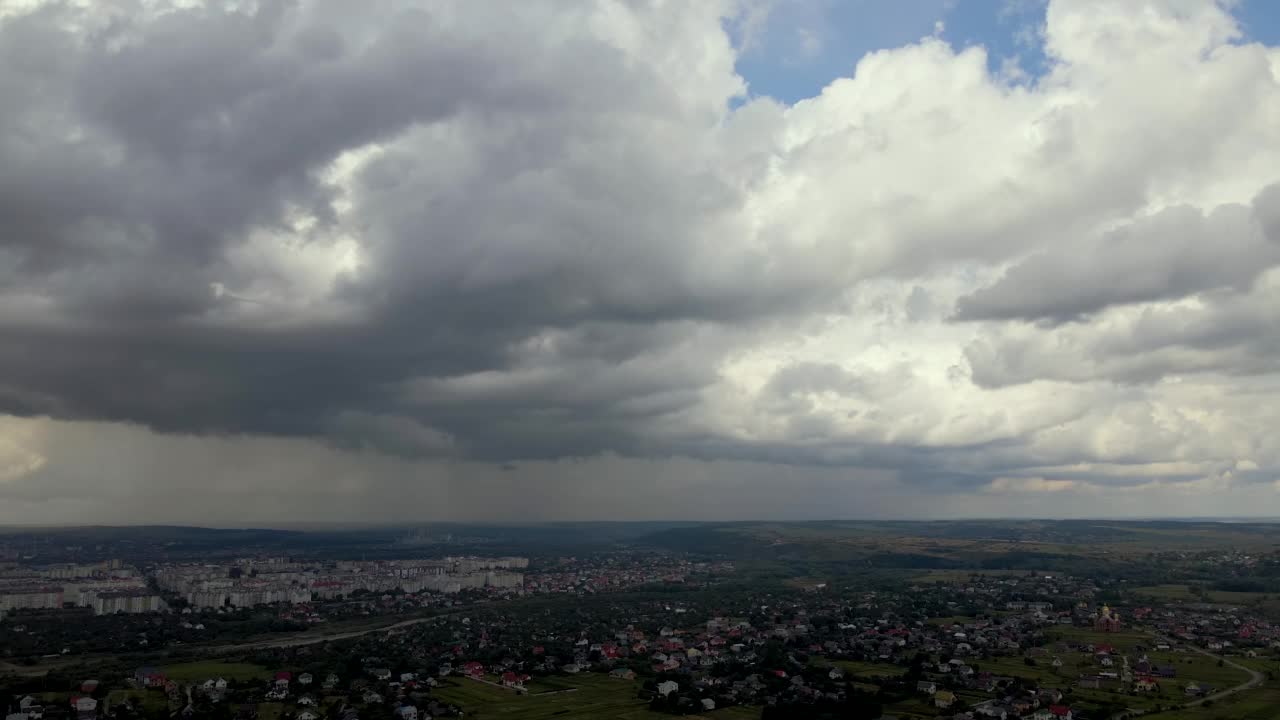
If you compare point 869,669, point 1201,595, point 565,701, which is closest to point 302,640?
point 565,701

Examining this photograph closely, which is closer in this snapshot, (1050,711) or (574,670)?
(1050,711)

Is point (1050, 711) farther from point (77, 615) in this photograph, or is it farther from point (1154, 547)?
point (1154, 547)

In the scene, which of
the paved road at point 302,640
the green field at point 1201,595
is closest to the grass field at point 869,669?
the paved road at point 302,640

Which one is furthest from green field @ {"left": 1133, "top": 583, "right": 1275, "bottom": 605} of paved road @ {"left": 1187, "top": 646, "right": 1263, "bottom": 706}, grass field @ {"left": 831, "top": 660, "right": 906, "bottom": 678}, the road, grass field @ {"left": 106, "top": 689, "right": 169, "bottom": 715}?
grass field @ {"left": 106, "top": 689, "right": 169, "bottom": 715}

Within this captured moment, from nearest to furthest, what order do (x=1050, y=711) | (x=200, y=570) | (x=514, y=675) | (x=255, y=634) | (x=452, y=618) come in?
(x=1050, y=711) < (x=514, y=675) < (x=255, y=634) < (x=452, y=618) < (x=200, y=570)

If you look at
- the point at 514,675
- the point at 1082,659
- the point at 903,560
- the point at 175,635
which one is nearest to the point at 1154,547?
the point at 903,560

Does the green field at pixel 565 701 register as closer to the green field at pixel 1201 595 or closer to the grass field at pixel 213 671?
the grass field at pixel 213 671

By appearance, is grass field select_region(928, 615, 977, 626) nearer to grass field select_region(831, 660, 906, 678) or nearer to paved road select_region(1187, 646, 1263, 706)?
grass field select_region(831, 660, 906, 678)
